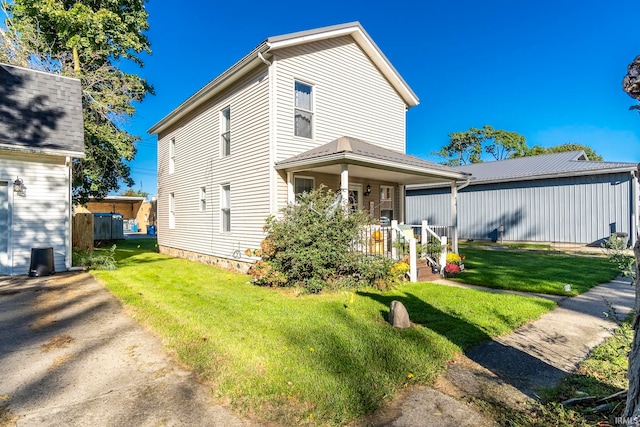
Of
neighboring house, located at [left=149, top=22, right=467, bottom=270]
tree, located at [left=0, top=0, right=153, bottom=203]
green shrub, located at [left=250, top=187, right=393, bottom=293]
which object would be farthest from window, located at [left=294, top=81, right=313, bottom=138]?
tree, located at [left=0, top=0, right=153, bottom=203]

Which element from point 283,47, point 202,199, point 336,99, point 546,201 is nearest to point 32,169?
point 202,199

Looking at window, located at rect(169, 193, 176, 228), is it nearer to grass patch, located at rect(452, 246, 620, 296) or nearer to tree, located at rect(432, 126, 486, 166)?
grass patch, located at rect(452, 246, 620, 296)

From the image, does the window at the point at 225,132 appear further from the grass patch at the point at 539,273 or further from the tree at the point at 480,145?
the tree at the point at 480,145

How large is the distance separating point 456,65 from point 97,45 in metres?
20.8

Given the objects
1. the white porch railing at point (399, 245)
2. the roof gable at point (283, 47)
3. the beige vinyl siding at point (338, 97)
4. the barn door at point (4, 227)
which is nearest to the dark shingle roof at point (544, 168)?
the beige vinyl siding at point (338, 97)

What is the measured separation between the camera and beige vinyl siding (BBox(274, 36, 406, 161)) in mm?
8805

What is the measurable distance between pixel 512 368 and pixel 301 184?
6.94 metres

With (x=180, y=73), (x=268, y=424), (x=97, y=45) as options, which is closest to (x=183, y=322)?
(x=268, y=424)

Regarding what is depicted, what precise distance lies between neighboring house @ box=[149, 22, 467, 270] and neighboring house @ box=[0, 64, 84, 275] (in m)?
3.84

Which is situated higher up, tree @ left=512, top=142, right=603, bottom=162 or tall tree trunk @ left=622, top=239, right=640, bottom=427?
tree @ left=512, top=142, right=603, bottom=162

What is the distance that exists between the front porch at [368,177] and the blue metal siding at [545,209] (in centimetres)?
710

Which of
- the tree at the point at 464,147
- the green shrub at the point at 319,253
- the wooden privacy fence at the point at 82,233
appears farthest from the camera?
the tree at the point at 464,147

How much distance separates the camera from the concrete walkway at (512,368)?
2674 mm

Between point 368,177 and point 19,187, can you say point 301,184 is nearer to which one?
point 368,177
